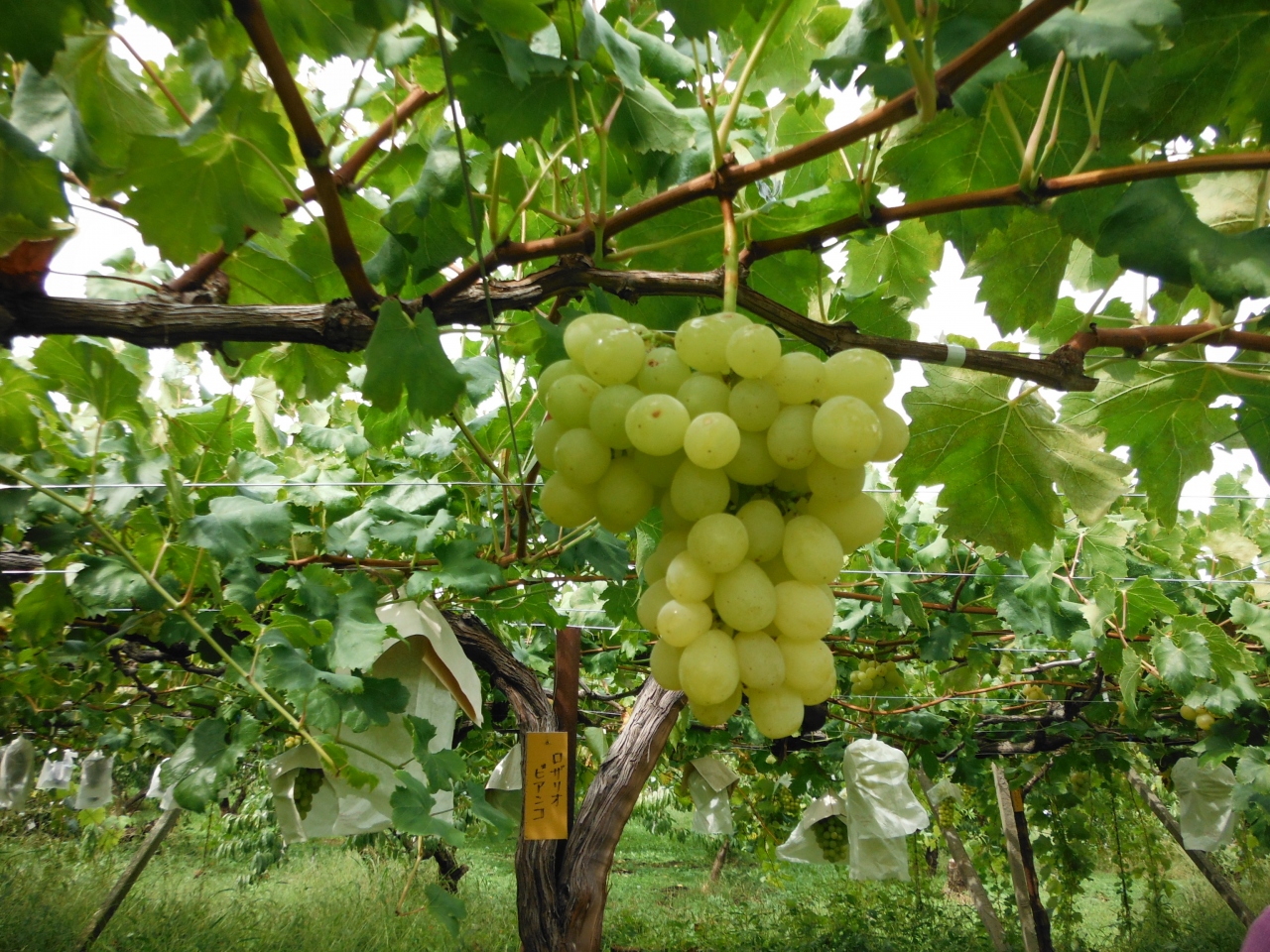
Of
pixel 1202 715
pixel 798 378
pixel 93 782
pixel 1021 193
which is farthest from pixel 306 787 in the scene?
pixel 93 782

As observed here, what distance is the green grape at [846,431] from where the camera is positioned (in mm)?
614

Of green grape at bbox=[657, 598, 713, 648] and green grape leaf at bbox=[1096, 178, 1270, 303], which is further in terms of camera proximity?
green grape leaf at bbox=[1096, 178, 1270, 303]

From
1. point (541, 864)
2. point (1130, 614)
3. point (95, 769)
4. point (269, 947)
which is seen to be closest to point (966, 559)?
point (1130, 614)

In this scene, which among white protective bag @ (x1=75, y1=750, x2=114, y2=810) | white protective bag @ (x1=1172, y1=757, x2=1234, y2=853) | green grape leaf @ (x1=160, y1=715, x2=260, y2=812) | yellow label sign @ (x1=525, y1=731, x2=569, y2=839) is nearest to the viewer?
green grape leaf @ (x1=160, y1=715, x2=260, y2=812)

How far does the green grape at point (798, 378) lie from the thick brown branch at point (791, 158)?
0.70 ft

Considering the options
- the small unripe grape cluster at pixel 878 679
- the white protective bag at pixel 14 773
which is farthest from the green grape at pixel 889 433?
the white protective bag at pixel 14 773

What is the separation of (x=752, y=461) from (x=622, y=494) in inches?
4.6

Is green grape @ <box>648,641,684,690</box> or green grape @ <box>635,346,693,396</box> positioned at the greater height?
green grape @ <box>635,346,693,396</box>

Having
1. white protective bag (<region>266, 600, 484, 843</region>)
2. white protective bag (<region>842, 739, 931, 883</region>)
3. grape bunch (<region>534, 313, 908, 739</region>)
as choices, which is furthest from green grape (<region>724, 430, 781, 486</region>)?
white protective bag (<region>842, 739, 931, 883</region>)

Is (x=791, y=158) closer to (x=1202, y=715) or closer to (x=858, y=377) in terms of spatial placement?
(x=858, y=377)

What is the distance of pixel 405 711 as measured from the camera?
189 centimetres

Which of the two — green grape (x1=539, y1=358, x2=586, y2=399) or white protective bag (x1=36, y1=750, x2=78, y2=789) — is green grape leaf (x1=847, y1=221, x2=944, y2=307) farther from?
white protective bag (x1=36, y1=750, x2=78, y2=789)

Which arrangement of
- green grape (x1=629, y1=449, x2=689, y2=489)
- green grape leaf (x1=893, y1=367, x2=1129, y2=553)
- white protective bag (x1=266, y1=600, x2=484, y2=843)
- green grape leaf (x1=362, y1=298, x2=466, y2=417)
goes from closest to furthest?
green grape (x1=629, y1=449, x2=689, y2=489) → green grape leaf (x1=362, y1=298, x2=466, y2=417) → green grape leaf (x1=893, y1=367, x2=1129, y2=553) → white protective bag (x1=266, y1=600, x2=484, y2=843)

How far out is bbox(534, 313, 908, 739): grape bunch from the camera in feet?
2.11
